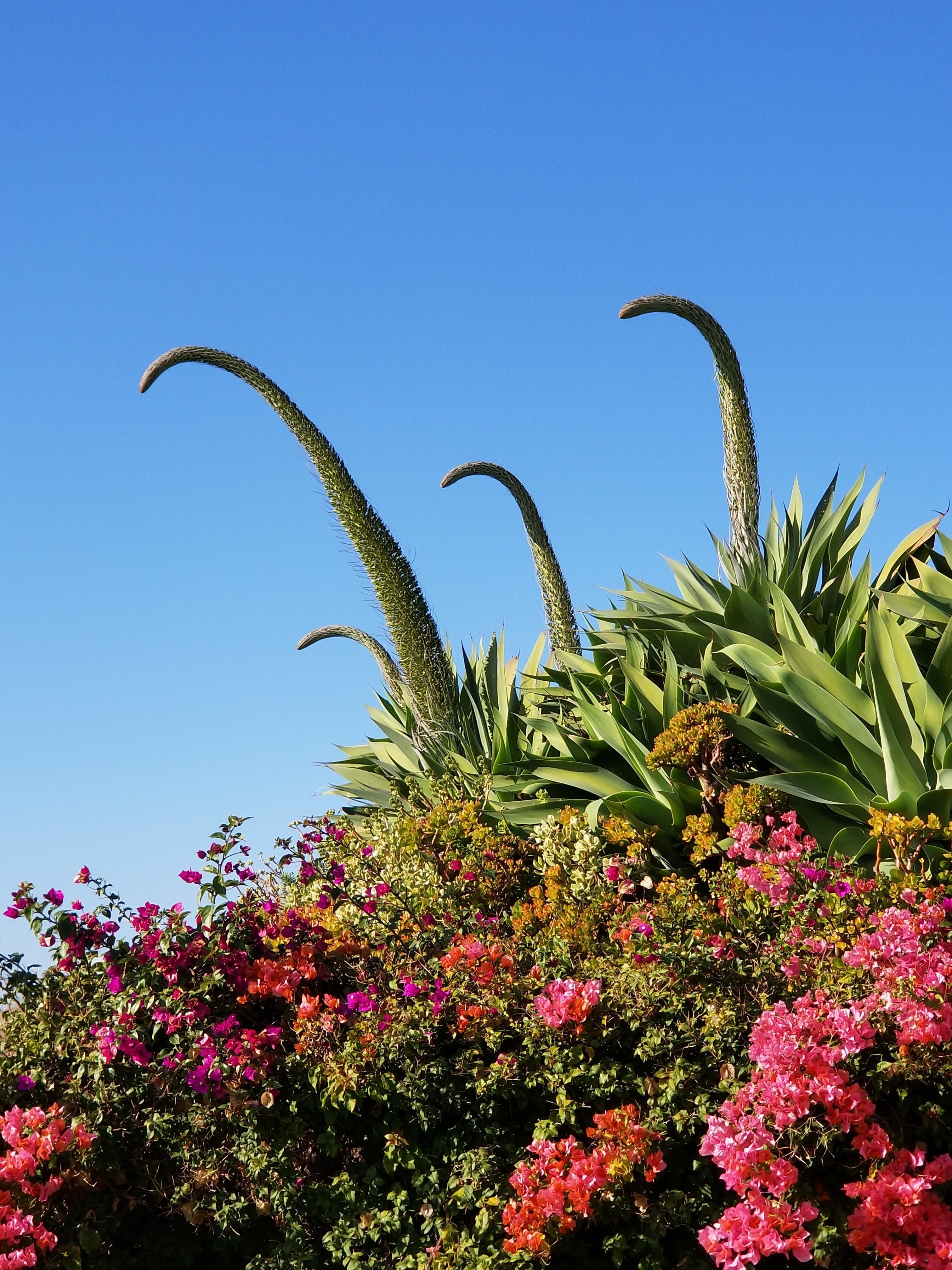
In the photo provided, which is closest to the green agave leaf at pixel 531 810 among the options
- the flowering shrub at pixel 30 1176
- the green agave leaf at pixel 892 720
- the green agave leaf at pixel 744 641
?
the green agave leaf at pixel 744 641

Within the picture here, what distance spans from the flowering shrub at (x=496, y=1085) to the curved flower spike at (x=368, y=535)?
9.07 feet

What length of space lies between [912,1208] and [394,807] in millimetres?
4845

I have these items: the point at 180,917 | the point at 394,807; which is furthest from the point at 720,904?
the point at 394,807

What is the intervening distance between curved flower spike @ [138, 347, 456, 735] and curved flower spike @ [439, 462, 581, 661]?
5.76ft

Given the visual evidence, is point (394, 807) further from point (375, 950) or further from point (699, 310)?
point (699, 310)

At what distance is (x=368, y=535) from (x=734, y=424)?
8.13 feet

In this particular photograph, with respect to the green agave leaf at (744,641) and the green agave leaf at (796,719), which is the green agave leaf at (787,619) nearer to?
the green agave leaf at (744,641)

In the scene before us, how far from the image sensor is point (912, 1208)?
329cm

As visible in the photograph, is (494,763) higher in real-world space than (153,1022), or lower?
higher

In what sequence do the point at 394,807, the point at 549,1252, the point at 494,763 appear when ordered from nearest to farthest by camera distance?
the point at 549,1252 < the point at 494,763 < the point at 394,807

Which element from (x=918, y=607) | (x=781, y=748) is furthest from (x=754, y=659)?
(x=918, y=607)

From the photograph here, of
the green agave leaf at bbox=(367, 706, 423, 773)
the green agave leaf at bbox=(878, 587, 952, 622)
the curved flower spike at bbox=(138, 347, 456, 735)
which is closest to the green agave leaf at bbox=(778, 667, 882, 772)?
the green agave leaf at bbox=(878, 587, 952, 622)

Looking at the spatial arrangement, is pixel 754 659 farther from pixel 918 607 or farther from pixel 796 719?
pixel 918 607

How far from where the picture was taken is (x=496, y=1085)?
12.0 ft
